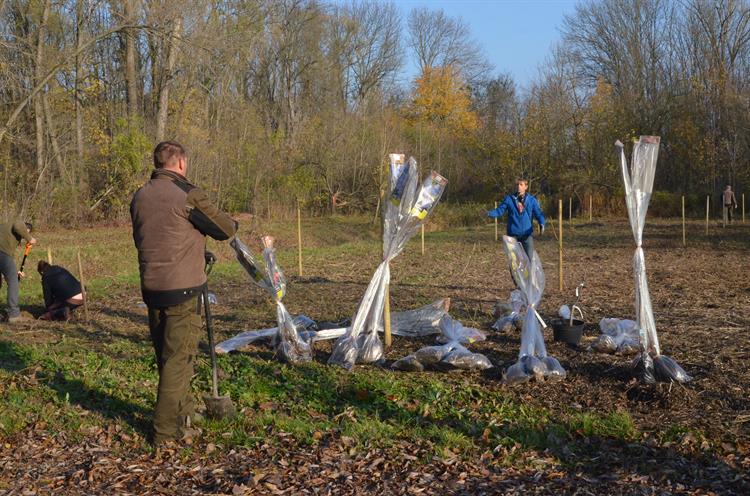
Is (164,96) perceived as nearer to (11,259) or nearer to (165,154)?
(11,259)

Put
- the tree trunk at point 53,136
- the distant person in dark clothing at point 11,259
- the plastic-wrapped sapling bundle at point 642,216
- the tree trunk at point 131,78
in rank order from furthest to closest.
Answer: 1. the tree trunk at point 131,78
2. the tree trunk at point 53,136
3. the distant person in dark clothing at point 11,259
4. the plastic-wrapped sapling bundle at point 642,216

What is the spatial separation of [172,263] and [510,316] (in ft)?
15.6

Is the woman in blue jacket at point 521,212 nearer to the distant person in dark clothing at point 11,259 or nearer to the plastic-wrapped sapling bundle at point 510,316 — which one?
the plastic-wrapped sapling bundle at point 510,316

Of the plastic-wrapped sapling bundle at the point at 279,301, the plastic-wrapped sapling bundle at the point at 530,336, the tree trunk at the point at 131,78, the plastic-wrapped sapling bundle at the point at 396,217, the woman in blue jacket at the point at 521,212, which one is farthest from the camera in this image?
the tree trunk at the point at 131,78

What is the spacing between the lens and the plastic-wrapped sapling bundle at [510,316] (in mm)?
8695

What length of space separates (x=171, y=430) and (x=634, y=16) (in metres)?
47.2

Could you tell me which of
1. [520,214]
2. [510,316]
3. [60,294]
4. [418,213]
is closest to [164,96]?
[60,294]

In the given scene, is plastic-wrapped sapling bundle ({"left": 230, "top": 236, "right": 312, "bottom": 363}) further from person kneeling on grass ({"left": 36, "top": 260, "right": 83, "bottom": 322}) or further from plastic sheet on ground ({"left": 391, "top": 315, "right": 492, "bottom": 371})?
person kneeling on grass ({"left": 36, "top": 260, "right": 83, "bottom": 322})

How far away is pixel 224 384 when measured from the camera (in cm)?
667

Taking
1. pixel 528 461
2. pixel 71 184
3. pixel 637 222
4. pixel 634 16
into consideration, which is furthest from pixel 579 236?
pixel 634 16

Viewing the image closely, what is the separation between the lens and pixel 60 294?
10.1m

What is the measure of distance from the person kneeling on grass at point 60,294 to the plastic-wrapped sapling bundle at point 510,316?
5552 millimetres

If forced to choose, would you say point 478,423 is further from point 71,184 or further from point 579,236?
point 71,184

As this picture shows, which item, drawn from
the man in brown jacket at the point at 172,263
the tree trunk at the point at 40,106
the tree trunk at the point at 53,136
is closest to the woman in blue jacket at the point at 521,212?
the man in brown jacket at the point at 172,263
